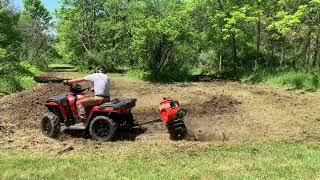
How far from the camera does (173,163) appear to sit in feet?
26.9

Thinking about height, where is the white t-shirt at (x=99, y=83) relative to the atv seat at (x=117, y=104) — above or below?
above

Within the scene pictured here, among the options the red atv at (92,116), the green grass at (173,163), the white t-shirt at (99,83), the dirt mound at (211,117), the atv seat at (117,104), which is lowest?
the dirt mound at (211,117)

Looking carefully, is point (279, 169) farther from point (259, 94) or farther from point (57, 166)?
point (259, 94)

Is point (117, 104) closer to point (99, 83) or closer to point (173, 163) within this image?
point (99, 83)

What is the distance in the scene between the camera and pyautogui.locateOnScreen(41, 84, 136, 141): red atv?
10.4 m

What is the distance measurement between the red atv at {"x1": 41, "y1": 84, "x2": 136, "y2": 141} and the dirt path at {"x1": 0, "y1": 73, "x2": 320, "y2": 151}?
255 mm

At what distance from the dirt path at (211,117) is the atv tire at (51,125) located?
0.18m

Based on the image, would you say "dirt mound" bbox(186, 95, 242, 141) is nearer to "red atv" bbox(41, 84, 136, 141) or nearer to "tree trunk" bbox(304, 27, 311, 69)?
"red atv" bbox(41, 84, 136, 141)

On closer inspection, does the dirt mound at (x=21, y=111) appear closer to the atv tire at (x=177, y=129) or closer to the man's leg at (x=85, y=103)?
the man's leg at (x=85, y=103)

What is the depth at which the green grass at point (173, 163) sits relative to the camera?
7.48m

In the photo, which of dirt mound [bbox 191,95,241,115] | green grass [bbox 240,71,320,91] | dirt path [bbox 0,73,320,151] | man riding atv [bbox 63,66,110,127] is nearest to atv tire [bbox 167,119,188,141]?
dirt path [bbox 0,73,320,151]

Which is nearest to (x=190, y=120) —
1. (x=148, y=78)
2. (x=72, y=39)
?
(x=148, y=78)

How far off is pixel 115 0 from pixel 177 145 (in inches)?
1555

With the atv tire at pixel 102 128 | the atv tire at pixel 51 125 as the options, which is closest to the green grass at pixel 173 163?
the atv tire at pixel 102 128
